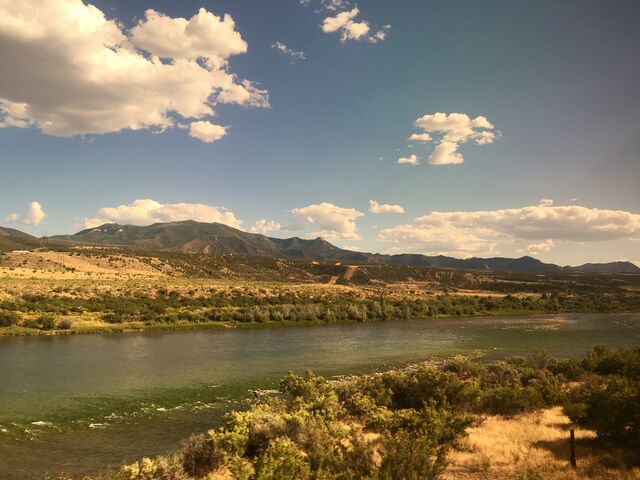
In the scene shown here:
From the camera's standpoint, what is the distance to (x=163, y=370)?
33.5 metres

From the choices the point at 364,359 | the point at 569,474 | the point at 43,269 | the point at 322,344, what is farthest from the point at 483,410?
the point at 43,269

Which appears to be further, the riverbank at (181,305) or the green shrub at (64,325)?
the riverbank at (181,305)

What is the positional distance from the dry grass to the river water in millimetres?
12150

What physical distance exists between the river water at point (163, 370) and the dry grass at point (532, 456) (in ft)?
39.9

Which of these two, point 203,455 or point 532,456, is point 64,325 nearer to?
point 203,455

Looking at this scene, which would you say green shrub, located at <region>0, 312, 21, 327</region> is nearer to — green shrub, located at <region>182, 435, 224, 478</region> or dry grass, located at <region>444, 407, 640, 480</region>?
green shrub, located at <region>182, 435, 224, 478</region>

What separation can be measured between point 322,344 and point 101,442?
30856mm

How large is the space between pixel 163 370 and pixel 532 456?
26.8 meters

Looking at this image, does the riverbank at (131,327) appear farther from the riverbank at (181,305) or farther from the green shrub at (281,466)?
the green shrub at (281,466)

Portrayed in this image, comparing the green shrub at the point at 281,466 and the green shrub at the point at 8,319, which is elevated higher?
the green shrub at the point at 281,466

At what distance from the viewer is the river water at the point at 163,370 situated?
19016mm

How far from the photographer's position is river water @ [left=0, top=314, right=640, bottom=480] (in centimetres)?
1902

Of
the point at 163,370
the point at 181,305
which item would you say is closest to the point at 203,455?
the point at 163,370

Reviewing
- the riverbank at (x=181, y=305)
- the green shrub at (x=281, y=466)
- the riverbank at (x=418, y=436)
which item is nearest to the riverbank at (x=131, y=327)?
the riverbank at (x=181, y=305)
